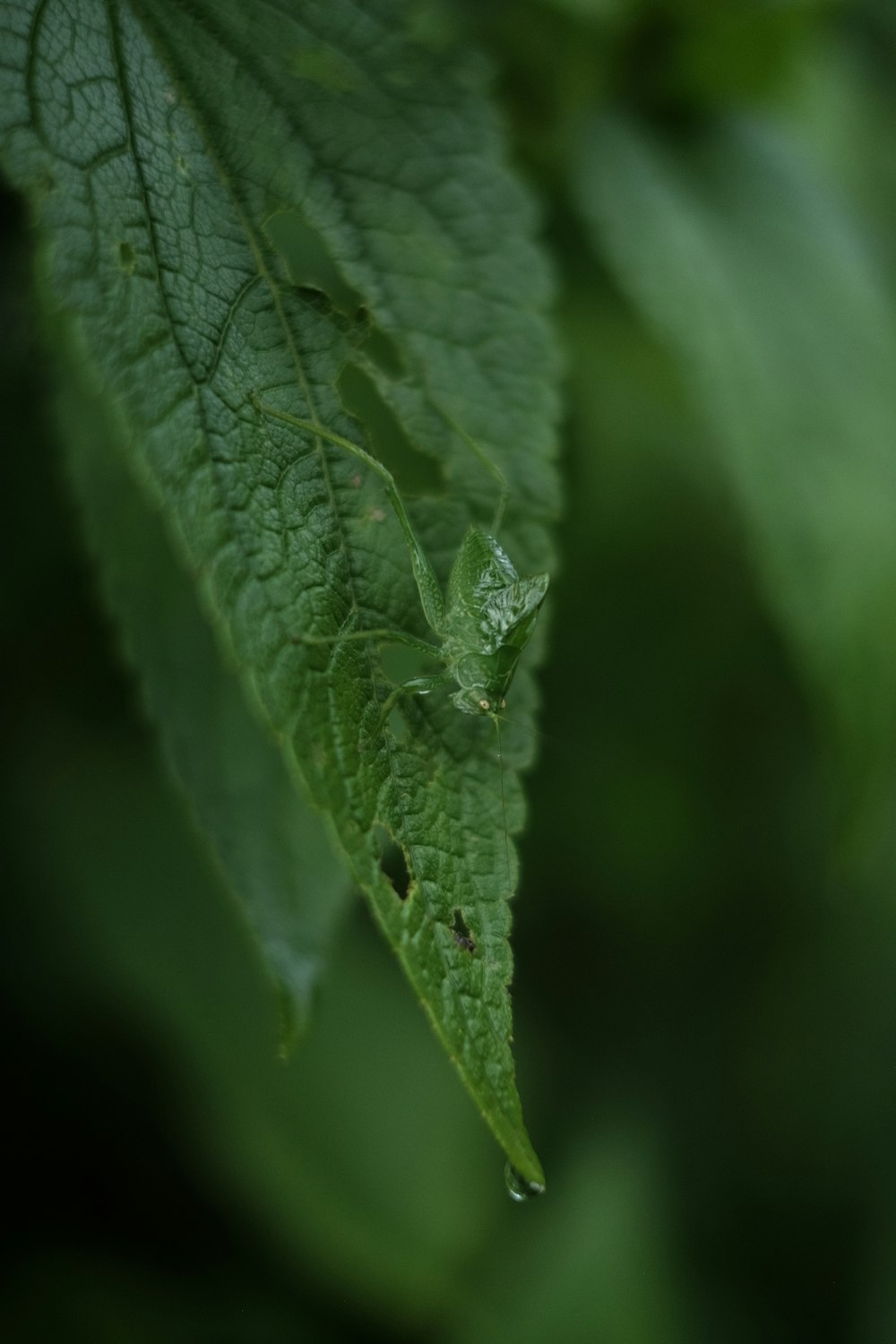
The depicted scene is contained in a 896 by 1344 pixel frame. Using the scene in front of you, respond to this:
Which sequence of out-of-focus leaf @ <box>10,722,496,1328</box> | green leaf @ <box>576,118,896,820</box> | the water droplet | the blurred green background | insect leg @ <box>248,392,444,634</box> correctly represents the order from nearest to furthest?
the water droplet, insect leg @ <box>248,392,444,634</box>, green leaf @ <box>576,118,896,820</box>, the blurred green background, out-of-focus leaf @ <box>10,722,496,1328</box>

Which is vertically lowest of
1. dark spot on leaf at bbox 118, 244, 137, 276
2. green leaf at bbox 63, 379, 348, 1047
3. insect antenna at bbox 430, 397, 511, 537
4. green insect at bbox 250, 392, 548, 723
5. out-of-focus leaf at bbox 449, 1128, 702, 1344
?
out-of-focus leaf at bbox 449, 1128, 702, 1344

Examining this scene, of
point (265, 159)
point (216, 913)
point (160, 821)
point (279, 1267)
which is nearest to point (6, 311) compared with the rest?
point (265, 159)

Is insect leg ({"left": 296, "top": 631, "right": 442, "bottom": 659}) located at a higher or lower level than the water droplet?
higher

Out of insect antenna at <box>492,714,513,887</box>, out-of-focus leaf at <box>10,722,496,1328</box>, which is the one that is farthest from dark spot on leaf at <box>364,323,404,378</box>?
out-of-focus leaf at <box>10,722,496,1328</box>

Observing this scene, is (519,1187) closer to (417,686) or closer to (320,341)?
(417,686)

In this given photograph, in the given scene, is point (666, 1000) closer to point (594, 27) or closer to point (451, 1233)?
point (451, 1233)

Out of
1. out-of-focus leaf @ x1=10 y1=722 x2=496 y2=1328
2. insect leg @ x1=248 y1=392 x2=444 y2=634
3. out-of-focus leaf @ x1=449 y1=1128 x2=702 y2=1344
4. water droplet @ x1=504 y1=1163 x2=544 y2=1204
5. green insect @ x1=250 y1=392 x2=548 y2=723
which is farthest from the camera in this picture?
out-of-focus leaf @ x1=449 y1=1128 x2=702 y2=1344

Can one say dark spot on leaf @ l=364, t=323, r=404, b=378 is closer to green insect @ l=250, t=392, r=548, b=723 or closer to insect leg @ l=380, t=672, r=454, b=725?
green insect @ l=250, t=392, r=548, b=723
